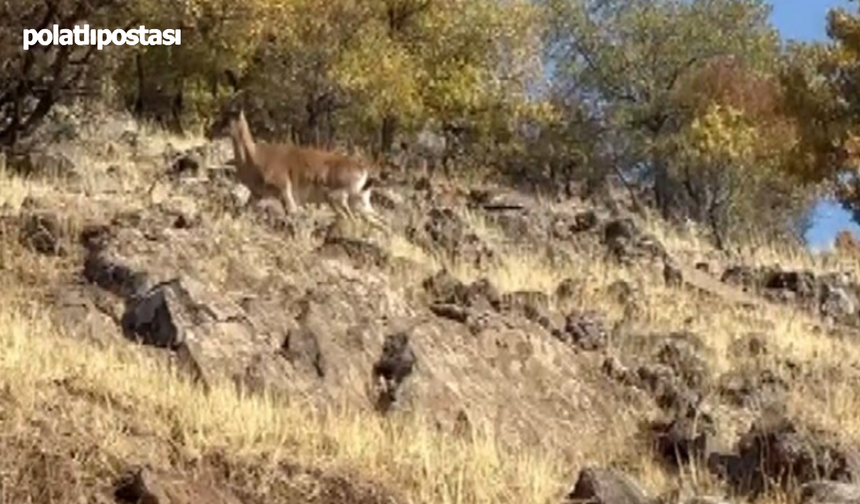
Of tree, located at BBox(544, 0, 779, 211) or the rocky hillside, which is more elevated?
tree, located at BBox(544, 0, 779, 211)

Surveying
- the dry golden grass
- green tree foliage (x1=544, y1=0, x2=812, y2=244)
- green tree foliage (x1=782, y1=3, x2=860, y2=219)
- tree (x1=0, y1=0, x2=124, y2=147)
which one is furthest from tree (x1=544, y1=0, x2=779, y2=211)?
the dry golden grass

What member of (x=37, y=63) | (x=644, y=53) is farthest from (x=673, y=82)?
(x=37, y=63)

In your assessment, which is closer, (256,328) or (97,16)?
(256,328)

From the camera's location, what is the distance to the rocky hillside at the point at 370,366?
28.7 feet

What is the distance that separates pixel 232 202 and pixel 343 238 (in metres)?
3.47

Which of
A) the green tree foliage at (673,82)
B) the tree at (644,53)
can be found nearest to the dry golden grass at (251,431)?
the green tree foliage at (673,82)

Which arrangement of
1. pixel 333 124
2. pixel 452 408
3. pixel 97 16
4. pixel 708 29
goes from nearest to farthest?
pixel 452 408 → pixel 97 16 → pixel 333 124 → pixel 708 29

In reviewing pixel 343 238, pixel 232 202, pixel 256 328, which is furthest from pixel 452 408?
pixel 232 202

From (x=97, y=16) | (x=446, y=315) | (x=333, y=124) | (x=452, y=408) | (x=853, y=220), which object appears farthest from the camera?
(x=333, y=124)

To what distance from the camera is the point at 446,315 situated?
13.4 metres

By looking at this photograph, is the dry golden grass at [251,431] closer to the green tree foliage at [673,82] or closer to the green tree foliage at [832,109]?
the green tree foliage at [832,109]

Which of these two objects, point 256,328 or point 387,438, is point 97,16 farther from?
point 387,438

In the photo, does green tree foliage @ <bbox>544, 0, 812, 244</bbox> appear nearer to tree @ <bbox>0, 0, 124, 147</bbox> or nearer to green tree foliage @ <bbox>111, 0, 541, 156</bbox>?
green tree foliage @ <bbox>111, 0, 541, 156</bbox>

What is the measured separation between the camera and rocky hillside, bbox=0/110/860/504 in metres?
8.73
